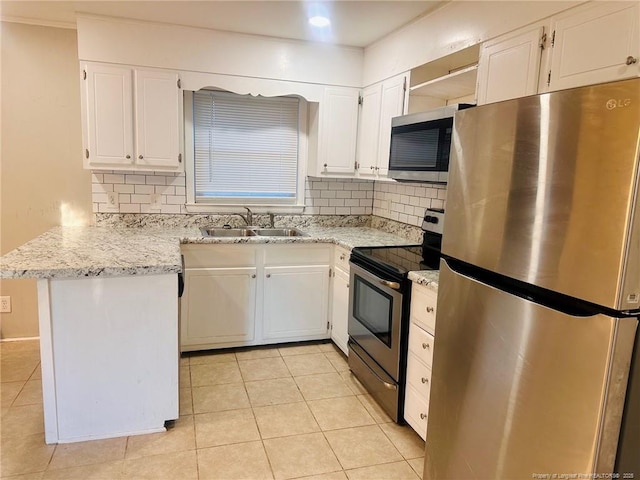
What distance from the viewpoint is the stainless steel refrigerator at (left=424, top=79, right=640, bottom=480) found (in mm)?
1146

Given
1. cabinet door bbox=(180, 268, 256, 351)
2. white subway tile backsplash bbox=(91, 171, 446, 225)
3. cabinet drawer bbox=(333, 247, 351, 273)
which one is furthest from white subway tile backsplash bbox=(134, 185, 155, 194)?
cabinet drawer bbox=(333, 247, 351, 273)

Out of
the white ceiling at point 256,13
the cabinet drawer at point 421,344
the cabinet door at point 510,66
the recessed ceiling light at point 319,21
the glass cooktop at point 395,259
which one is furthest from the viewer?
the recessed ceiling light at point 319,21

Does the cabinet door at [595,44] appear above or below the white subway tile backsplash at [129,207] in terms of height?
above

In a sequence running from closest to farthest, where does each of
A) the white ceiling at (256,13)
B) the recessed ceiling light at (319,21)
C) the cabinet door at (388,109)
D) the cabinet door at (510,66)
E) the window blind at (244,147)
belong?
the cabinet door at (510,66)
the white ceiling at (256,13)
the recessed ceiling light at (319,21)
the cabinet door at (388,109)
the window blind at (244,147)

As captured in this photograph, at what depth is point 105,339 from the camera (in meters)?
2.23

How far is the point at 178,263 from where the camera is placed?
7.45 feet

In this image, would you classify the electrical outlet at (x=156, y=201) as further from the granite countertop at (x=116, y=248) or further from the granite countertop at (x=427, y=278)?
the granite countertop at (x=427, y=278)

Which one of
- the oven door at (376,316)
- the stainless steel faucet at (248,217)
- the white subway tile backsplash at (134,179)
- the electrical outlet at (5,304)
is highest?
the white subway tile backsplash at (134,179)

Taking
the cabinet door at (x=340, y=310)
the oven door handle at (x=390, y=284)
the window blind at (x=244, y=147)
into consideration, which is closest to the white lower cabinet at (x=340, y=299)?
the cabinet door at (x=340, y=310)

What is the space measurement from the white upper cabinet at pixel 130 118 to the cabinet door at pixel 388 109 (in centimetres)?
150

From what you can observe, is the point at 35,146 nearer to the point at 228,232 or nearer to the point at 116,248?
the point at 116,248

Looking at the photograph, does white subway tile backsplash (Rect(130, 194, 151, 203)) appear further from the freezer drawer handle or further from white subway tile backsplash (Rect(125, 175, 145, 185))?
the freezer drawer handle

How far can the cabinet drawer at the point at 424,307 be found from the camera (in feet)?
7.11

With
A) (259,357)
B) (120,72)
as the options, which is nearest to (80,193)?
(120,72)
